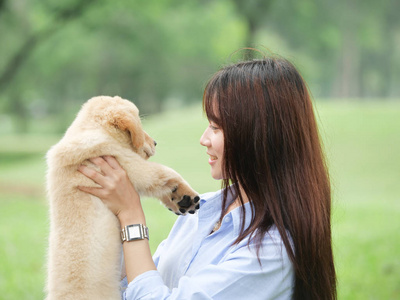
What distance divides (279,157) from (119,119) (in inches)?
32.6

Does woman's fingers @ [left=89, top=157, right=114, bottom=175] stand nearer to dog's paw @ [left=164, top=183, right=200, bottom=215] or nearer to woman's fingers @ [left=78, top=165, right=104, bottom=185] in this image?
woman's fingers @ [left=78, top=165, right=104, bottom=185]

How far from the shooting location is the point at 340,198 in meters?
9.44

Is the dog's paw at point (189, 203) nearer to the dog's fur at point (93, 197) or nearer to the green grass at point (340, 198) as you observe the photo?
the dog's fur at point (93, 197)

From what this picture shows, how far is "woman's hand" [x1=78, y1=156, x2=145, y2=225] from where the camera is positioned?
7.20 feet

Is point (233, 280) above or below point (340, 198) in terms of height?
below

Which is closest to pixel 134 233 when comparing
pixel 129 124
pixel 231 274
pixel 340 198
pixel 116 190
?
pixel 116 190

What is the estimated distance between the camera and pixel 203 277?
6.30ft

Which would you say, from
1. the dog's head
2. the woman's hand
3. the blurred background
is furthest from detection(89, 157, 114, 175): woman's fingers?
the blurred background

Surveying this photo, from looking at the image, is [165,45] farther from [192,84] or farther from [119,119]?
[119,119]

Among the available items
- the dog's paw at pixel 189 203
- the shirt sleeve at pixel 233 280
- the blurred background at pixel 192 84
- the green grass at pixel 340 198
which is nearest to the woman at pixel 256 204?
the shirt sleeve at pixel 233 280

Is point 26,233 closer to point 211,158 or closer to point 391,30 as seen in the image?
point 211,158

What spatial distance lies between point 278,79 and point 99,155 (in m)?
0.91

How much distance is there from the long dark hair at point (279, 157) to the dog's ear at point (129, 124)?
474 millimetres

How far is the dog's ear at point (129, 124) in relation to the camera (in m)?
2.44
